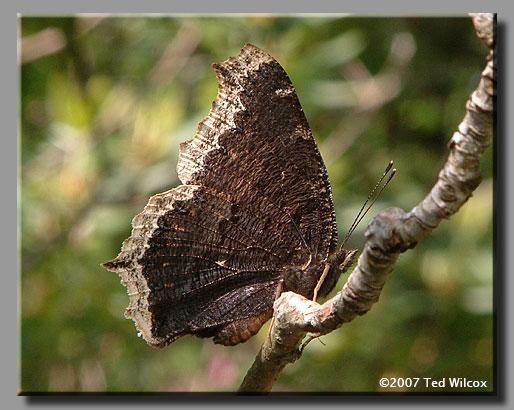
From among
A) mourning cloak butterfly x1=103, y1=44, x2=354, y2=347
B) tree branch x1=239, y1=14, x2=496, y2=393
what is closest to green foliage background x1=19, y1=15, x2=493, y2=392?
mourning cloak butterfly x1=103, y1=44, x2=354, y2=347

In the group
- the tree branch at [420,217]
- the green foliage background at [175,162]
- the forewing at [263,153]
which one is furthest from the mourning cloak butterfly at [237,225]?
the green foliage background at [175,162]

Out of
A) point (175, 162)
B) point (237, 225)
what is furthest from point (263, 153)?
point (175, 162)

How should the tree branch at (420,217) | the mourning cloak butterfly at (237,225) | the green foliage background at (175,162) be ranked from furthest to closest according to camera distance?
the green foliage background at (175,162)
the mourning cloak butterfly at (237,225)
the tree branch at (420,217)

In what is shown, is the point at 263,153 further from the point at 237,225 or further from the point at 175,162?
the point at 175,162

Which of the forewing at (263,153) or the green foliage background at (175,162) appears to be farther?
the green foliage background at (175,162)

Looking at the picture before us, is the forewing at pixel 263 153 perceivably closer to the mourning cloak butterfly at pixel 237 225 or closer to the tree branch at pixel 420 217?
the mourning cloak butterfly at pixel 237 225

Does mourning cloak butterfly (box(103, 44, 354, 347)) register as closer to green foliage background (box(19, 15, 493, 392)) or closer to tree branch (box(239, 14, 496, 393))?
tree branch (box(239, 14, 496, 393))
